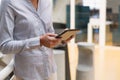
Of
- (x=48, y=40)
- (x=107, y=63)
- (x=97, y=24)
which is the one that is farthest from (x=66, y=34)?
(x=97, y=24)

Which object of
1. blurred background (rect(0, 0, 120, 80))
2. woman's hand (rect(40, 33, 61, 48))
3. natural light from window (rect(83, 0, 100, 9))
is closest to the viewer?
woman's hand (rect(40, 33, 61, 48))

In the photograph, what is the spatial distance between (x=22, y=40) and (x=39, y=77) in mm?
251

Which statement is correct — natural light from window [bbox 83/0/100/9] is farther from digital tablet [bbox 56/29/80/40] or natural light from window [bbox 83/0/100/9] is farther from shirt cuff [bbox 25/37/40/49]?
shirt cuff [bbox 25/37/40/49]

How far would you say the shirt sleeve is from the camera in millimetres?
1298

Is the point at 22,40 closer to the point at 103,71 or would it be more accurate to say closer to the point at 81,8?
the point at 103,71

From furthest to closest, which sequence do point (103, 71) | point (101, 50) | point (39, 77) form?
point (101, 50) → point (103, 71) → point (39, 77)

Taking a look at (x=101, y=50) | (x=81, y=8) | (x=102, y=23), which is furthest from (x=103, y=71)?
(x=81, y=8)

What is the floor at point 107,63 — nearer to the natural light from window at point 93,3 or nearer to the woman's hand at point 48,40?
the natural light from window at point 93,3

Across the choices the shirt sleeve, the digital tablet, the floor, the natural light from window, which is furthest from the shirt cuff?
the natural light from window

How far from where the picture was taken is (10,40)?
1310 millimetres

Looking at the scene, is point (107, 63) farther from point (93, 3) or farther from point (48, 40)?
point (48, 40)

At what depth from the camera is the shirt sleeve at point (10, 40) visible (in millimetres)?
1298

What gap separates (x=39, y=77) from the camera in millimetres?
1426

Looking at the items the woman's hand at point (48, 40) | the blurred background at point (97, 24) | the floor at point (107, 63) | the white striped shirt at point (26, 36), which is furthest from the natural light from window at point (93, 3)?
the woman's hand at point (48, 40)
